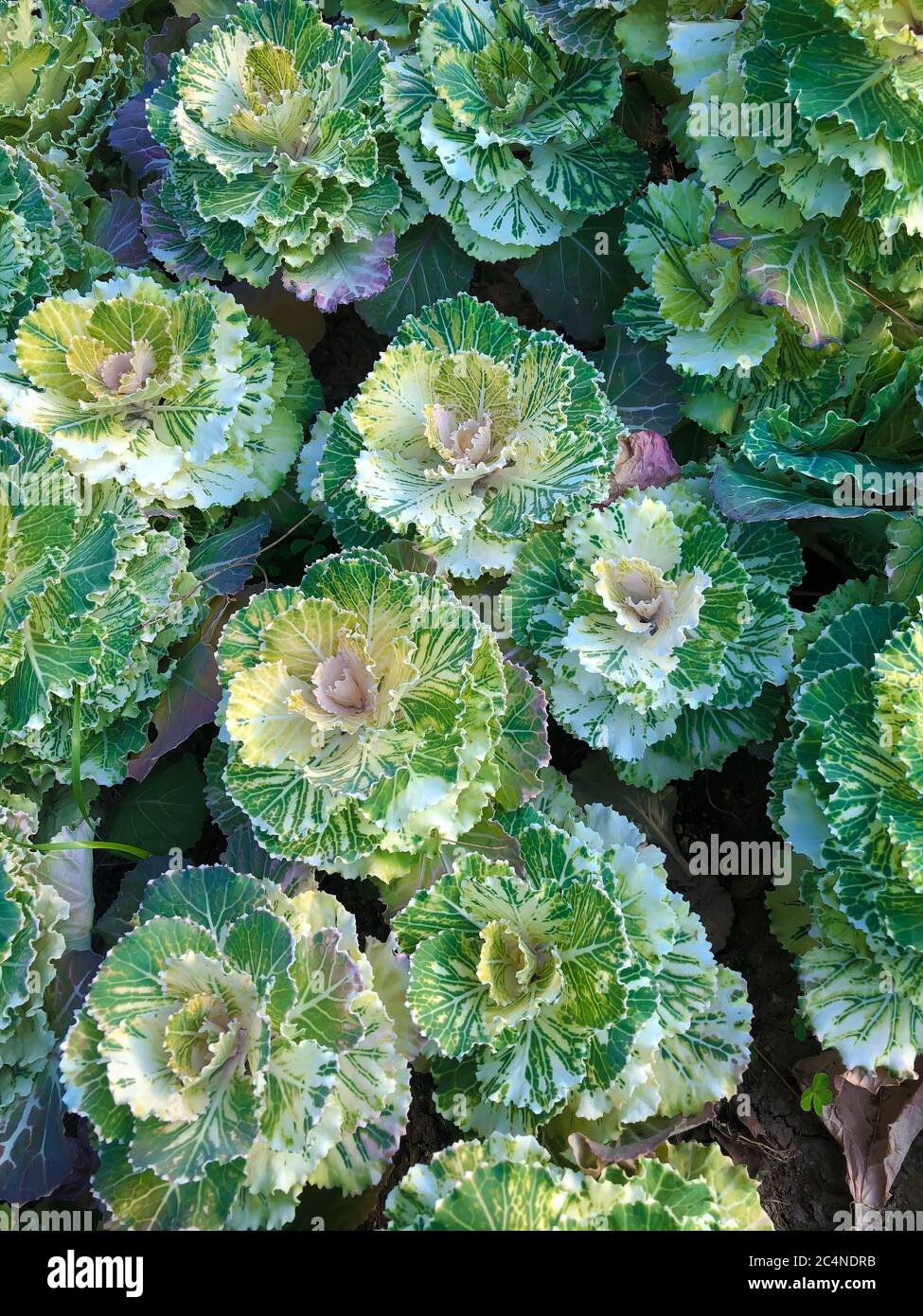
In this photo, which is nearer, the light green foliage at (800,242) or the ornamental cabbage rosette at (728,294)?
the light green foliage at (800,242)

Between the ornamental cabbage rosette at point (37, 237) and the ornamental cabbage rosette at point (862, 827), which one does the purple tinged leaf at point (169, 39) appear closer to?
the ornamental cabbage rosette at point (37, 237)

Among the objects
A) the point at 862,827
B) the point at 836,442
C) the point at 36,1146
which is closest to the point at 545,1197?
the point at 862,827

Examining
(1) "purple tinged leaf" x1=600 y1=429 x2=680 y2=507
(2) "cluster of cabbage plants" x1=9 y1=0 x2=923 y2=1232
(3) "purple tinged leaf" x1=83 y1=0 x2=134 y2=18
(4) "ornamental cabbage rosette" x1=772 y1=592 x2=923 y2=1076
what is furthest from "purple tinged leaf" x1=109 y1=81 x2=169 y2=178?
(4) "ornamental cabbage rosette" x1=772 y1=592 x2=923 y2=1076

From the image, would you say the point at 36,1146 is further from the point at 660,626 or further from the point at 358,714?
the point at 660,626

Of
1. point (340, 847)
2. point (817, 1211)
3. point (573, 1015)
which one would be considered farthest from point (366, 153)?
point (817, 1211)

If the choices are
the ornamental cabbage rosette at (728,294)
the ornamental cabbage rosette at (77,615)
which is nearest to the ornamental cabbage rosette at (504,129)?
the ornamental cabbage rosette at (728,294)

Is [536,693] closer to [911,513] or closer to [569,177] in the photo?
[911,513]

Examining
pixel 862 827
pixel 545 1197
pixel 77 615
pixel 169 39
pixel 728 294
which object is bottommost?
pixel 545 1197
